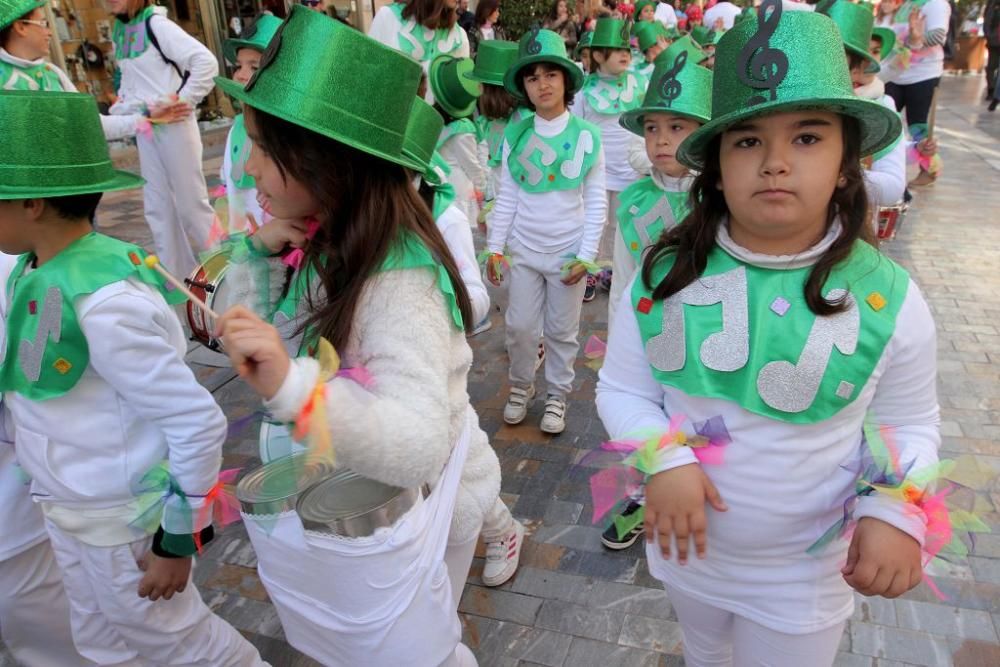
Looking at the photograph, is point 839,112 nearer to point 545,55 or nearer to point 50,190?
point 50,190

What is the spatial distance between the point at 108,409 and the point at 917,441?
1811mm

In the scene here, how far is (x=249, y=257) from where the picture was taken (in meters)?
1.61

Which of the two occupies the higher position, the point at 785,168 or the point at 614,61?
the point at 785,168

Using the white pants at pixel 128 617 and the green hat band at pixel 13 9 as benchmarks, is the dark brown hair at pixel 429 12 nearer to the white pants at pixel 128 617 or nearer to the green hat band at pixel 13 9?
the green hat band at pixel 13 9

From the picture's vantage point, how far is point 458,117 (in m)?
5.06

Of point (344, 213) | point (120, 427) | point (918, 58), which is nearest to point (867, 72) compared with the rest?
point (344, 213)

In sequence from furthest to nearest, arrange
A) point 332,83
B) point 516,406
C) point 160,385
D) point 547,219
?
point 516,406, point 547,219, point 160,385, point 332,83

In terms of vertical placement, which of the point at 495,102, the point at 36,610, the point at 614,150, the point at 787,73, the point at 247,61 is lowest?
the point at 36,610

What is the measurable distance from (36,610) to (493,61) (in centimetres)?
403

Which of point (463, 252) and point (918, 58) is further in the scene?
point (918, 58)

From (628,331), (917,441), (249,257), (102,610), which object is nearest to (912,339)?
(917,441)

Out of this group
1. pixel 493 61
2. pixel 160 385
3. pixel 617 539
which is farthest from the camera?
pixel 493 61

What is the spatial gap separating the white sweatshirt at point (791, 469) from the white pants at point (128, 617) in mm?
1286

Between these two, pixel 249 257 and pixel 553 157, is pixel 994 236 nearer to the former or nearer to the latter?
pixel 553 157
